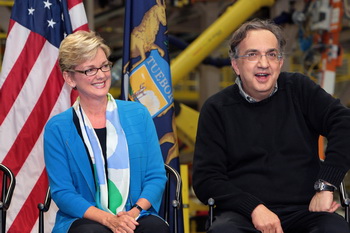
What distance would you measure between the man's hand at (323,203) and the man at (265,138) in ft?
0.04

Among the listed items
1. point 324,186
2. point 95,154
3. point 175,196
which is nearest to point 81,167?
point 95,154

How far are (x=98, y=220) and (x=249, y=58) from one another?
953mm

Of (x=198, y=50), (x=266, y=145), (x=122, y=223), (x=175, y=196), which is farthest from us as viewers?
(x=198, y=50)

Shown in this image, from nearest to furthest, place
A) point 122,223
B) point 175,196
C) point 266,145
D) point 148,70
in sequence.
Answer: point 122,223 < point 266,145 < point 175,196 < point 148,70

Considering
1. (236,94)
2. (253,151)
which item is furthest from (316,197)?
(236,94)

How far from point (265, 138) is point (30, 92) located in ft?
4.78

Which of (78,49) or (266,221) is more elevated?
(78,49)

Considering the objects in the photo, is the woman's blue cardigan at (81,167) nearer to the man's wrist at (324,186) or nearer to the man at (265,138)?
the man at (265,138)

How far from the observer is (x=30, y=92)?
3299mm

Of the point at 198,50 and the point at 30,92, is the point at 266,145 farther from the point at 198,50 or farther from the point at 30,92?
the point at 198,50

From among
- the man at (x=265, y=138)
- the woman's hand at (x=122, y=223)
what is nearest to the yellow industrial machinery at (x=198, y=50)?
the man at (x=265, y=138)

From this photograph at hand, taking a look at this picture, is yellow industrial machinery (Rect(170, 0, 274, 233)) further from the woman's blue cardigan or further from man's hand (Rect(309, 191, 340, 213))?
man's hand (Rect(309, 191, 340, 213))

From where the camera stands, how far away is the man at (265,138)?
2.44 m

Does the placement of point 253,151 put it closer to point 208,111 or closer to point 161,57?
point 208,111
